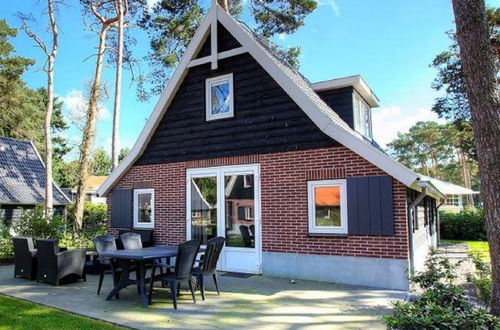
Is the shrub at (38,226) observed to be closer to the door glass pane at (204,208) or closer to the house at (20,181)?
the door glass pane at (204,208)

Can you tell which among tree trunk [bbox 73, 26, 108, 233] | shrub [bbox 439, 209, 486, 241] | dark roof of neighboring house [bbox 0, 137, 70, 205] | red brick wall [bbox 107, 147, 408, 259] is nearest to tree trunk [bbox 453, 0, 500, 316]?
red brick wall [bbox 107, 147, 408, 259]

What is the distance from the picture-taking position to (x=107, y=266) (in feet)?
27.8

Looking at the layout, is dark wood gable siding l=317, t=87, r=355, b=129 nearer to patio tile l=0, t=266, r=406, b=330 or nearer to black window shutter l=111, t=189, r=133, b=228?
patio tile l=0, t=266, r=406, b=330

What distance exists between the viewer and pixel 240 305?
6660 millimetres

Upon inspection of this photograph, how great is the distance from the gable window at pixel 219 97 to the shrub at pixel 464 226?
1683 centimetres

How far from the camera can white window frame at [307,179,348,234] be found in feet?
27.7

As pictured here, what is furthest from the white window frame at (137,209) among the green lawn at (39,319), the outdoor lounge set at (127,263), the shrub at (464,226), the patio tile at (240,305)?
the shrub at (464,226)

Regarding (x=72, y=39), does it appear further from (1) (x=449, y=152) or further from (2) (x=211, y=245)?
(1) (x=449, y=152)

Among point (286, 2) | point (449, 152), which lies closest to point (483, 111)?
point (286, 2)

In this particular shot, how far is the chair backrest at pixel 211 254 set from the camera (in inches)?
278

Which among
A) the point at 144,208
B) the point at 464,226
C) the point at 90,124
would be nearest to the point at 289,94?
the point at 144,208

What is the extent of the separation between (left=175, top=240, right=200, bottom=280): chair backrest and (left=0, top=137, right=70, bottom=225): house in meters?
16.0

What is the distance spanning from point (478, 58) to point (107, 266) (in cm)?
759

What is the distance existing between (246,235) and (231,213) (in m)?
0.65
